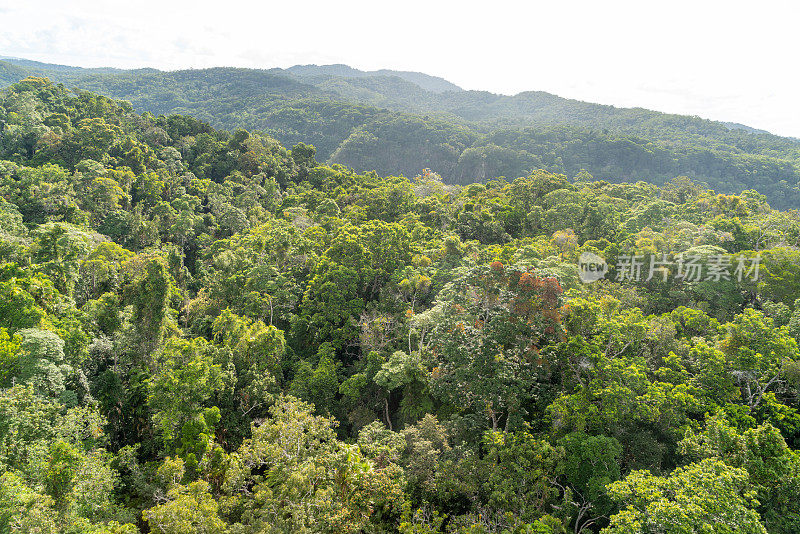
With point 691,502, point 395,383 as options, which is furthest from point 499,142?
point 691,502

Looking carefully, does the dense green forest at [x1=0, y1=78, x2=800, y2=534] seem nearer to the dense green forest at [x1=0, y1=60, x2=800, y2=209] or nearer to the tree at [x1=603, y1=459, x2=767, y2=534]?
the tree at [x1=603, y1=459, x2=767, y2=534]

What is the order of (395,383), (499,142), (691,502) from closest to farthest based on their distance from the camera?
(691,502), (395,383), (499,142)

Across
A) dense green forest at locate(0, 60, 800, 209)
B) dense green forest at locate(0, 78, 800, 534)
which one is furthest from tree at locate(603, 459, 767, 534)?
dense green forest at locate(0, 60, 800, 209)

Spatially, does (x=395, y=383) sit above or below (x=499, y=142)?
below

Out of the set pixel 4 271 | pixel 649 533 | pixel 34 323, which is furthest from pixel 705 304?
pixel 4 271

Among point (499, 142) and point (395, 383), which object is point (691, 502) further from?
point (499, 142)

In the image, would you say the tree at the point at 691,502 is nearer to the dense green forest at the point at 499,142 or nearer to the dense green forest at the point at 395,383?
the dense green forest at the point at 395,383

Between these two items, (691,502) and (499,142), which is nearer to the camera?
(691,502)

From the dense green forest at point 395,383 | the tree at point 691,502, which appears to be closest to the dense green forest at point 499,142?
the dense green forest at point 395,383

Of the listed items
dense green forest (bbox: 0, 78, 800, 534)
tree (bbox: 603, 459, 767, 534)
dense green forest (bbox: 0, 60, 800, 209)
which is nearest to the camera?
tree (bbox: 603, 459, 767, 534)

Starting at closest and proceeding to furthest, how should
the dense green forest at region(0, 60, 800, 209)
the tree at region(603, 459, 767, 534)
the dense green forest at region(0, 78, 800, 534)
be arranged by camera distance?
1. the tree at region(603, 459, 767, 534)
2. the dense green forest at region(0, 78, 800, 534)
3. the dense green forest at region(0, 60, 800, 209)
